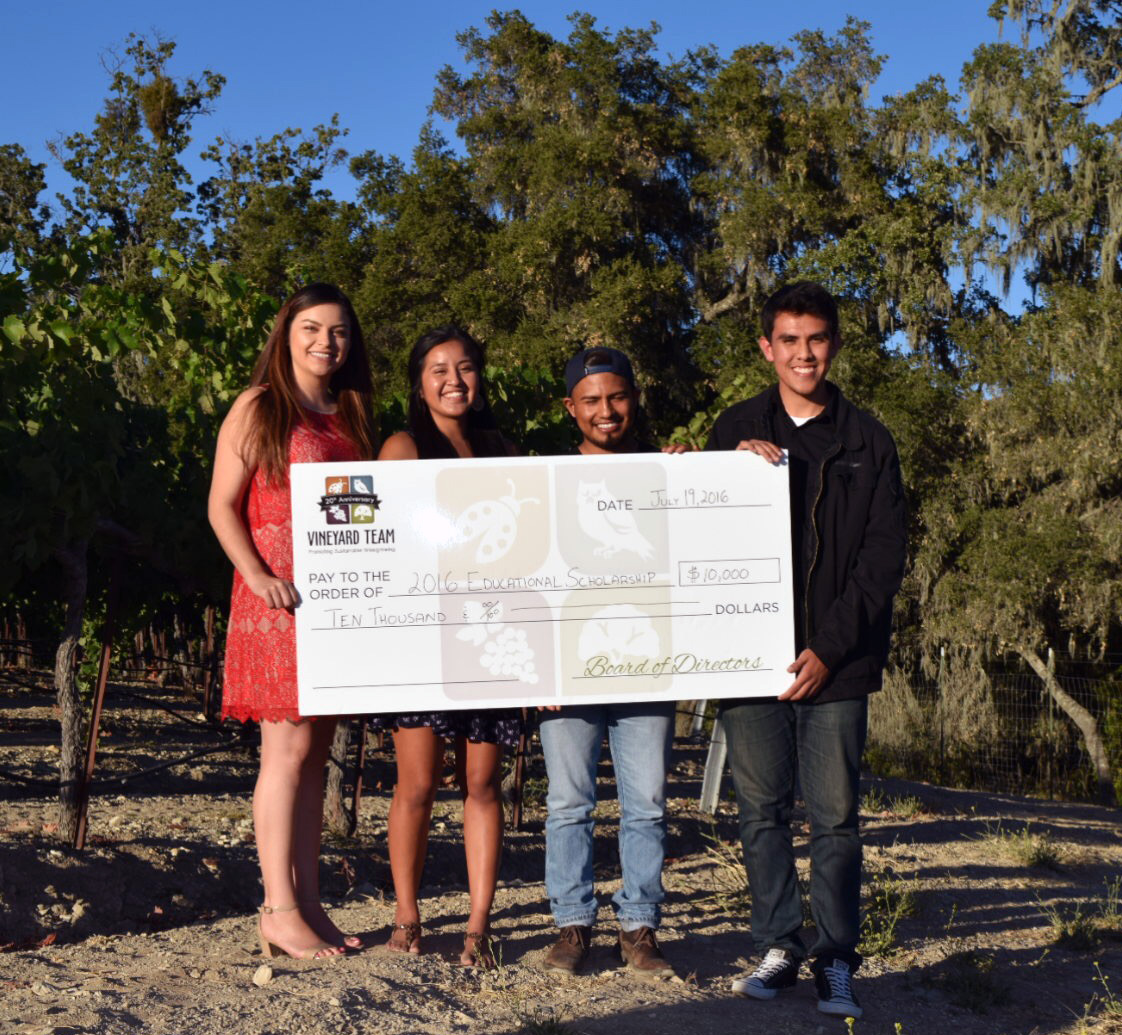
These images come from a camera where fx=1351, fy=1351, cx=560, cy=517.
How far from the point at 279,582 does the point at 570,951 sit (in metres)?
1.34

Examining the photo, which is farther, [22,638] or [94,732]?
[22,638]

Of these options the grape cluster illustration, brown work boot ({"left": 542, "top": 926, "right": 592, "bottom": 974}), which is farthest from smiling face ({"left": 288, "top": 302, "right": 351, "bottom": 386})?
brown work boot ({"left": 542, "top": 926, "right": 592, "bottom": 974})

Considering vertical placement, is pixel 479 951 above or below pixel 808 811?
below

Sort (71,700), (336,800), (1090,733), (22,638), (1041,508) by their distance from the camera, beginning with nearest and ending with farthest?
(71,700) < (336,800) < (1090,733) < (22,638) < (1041,508)

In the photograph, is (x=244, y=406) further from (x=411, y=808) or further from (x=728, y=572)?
(x=728, y=572)

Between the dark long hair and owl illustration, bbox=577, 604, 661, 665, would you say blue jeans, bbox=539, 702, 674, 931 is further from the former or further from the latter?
the dark long hair

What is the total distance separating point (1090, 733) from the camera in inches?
669

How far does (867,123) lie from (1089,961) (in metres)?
19.7

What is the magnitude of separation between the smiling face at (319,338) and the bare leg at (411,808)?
110cm

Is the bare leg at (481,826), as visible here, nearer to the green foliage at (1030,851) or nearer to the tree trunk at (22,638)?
the green foliage at (1030,851)

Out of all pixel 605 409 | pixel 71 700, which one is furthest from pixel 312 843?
pixel 71 700

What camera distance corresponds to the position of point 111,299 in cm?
766

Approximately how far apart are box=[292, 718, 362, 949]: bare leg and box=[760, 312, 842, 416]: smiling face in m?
1.67

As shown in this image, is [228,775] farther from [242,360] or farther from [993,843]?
[993,843]
